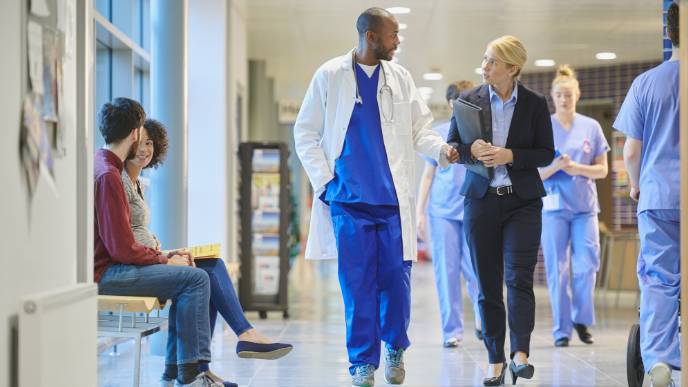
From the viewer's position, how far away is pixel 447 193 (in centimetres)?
458

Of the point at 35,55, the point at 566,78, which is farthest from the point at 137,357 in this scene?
the point at 566,78

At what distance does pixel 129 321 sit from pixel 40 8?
1.39m

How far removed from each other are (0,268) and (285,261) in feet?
14.7

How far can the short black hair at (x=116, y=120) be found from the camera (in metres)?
2.89

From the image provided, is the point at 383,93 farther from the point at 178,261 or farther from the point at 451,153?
the point at 178,261

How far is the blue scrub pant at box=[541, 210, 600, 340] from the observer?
455 cm

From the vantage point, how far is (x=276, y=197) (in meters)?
6.21

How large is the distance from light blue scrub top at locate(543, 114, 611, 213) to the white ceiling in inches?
106

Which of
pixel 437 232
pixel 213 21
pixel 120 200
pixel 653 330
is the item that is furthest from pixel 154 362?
pixel 213 21

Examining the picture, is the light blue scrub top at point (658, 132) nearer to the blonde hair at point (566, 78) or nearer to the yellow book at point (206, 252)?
the yellow book at point (206, 252)

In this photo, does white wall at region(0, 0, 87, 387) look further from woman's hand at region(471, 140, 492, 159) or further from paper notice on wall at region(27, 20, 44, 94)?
woman's hand at region(471, 140, 492, 159)

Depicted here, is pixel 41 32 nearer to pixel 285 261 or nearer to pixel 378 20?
pixel 378 20

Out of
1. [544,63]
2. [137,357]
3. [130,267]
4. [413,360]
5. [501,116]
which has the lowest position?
[413,360]

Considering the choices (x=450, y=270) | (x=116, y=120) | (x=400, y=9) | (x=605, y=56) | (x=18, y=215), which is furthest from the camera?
(x=605, y=56)
